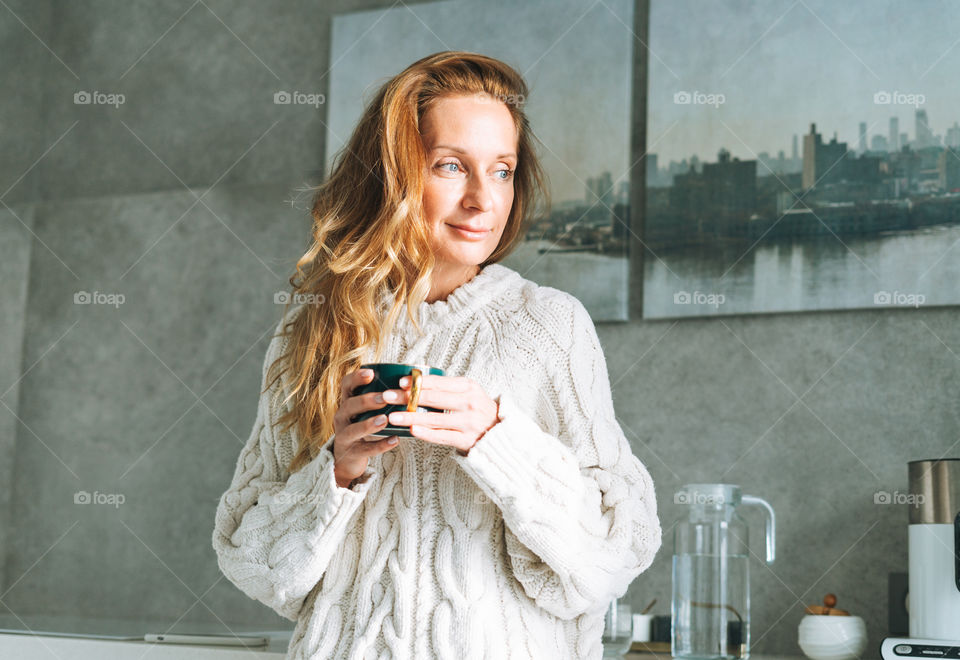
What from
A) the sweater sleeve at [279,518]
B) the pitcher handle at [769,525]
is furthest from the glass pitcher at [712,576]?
the sweater sleeve at [279,518]

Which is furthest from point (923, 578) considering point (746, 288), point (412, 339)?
point (412, 339)

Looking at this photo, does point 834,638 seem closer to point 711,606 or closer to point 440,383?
point 711,606

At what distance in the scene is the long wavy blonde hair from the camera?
3.60 feet

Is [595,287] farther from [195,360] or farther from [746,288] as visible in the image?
[195,360]

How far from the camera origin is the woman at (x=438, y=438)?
3.15 ft

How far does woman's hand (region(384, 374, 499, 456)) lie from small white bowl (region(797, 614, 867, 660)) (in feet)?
3.33

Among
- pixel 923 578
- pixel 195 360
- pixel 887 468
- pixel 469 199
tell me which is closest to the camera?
pixel 469 199

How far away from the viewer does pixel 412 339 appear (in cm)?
113

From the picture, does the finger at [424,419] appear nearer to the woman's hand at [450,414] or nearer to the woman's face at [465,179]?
the woman's hand at [450,414]

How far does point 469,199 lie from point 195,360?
5.65 feet

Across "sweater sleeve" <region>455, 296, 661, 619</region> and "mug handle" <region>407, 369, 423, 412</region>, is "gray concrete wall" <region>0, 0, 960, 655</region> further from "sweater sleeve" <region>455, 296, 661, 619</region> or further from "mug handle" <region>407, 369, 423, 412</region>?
"mug handle" <region>407, 369, 423, 412</region>

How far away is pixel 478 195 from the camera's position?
1091 mm

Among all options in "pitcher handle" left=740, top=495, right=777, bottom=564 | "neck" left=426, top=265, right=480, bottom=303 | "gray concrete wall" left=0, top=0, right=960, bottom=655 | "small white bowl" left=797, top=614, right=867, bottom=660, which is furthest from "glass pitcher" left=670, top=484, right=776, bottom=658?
"neck" left=426, top=265, right=480, bottom=303

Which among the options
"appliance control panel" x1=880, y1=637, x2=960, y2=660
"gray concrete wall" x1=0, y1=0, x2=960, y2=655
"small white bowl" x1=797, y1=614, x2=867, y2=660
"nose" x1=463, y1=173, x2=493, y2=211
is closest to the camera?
"nose" x1=463, y1=173, x2=493, y2=211
